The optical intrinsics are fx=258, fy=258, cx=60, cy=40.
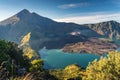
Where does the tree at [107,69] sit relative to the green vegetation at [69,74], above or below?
above

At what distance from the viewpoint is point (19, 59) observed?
62.3 m

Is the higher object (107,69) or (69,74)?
(107,69)

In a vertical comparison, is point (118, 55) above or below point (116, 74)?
above

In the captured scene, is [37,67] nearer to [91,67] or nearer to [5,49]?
[5,49]

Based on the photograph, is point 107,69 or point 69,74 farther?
point 69,74

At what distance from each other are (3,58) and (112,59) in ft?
63.8

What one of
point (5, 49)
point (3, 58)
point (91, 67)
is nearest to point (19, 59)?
point (5, 49)

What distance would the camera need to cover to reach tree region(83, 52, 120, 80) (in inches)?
1653

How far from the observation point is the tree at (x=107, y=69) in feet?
138

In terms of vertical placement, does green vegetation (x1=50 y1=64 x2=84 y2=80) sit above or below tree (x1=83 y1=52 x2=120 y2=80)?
below

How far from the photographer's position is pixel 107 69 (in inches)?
1702

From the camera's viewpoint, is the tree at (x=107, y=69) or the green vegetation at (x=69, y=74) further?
the green vegetation at (x=69, y=74)

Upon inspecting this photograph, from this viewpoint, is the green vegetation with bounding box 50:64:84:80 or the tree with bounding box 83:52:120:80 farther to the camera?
the green vegetation with bounding box 50:64:84:80

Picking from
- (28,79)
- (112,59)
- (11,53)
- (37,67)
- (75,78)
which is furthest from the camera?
(37,67)
